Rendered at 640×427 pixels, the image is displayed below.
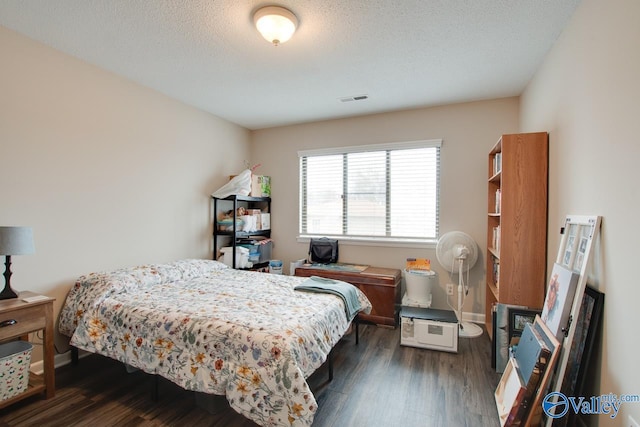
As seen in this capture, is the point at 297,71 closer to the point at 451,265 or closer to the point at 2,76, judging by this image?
the point at 2,76

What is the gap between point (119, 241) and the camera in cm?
290

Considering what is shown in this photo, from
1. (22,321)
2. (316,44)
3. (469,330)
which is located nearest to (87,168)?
(22,321)

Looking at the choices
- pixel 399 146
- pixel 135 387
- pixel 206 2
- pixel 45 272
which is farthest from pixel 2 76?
pixel 399 146

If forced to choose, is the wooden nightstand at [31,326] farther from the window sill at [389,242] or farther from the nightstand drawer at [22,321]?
the window sill at [389,242]

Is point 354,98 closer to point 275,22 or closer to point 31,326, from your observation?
point 275,22

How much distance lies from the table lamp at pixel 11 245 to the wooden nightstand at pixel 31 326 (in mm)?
75

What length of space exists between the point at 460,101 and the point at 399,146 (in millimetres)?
841

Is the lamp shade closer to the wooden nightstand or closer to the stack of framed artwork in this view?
the wooden nightstand

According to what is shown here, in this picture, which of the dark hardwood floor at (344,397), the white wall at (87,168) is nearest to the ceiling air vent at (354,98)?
the white wall at (87,168)

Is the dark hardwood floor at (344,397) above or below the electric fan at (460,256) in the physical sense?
below

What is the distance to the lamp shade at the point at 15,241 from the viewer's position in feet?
6.25

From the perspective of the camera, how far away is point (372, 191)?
4066 millimetres

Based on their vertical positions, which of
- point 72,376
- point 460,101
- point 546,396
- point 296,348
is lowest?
point 72,376

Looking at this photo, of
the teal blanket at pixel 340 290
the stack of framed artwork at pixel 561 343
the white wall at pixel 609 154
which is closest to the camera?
the white wall at pixel 609 154
